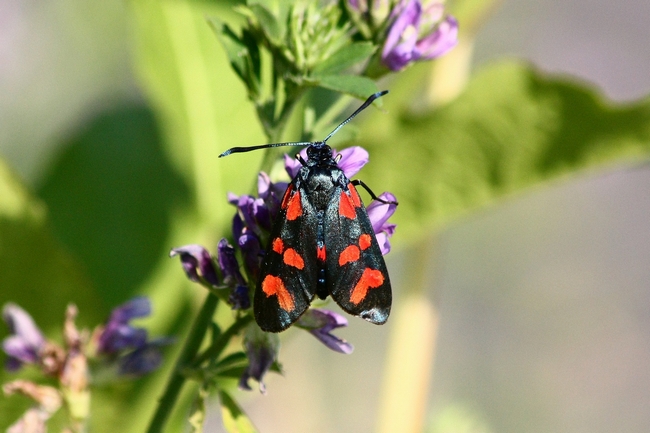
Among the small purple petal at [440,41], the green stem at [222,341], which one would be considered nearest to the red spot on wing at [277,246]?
the green stem at [222,341]

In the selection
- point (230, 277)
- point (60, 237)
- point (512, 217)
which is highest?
point (230, 277)

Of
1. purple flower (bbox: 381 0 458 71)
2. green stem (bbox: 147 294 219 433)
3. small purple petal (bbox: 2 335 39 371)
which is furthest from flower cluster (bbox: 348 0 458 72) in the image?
small purple petal (bbox: 2 335 39 371)

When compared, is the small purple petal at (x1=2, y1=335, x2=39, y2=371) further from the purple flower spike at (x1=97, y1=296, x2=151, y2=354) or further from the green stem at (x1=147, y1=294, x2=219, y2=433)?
the green stem at (x1=147, y1=294, x2=219, y2=433)

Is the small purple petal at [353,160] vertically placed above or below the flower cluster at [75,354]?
above

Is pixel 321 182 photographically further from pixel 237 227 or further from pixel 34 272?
pixel 34 272

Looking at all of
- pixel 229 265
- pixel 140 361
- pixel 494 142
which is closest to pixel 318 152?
pixel 229 265

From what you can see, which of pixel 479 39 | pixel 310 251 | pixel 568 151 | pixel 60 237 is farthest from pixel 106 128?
pixel 479 39

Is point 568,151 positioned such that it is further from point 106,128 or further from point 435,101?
point 106,128

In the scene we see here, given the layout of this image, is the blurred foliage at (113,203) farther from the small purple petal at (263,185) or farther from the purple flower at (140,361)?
the small purple petal at (263,185)
